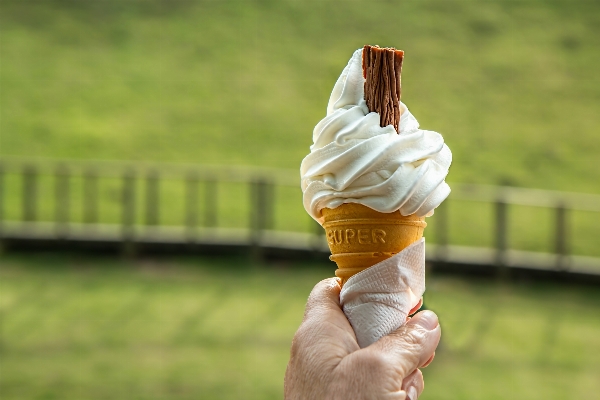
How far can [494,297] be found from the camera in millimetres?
9266

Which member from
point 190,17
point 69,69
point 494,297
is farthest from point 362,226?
point 190,17

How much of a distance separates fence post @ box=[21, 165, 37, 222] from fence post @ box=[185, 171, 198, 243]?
2.13 m

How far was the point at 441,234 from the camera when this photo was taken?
1017 cm

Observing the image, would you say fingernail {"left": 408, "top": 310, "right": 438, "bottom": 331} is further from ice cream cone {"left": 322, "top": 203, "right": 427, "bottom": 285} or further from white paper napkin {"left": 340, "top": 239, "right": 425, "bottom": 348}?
ice cream cone {"left": 322, "top": 203, "right": 427, "bottom": 285}

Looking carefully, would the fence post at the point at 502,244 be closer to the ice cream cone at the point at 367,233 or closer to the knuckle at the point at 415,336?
the ice cream cone at the point at 367,233

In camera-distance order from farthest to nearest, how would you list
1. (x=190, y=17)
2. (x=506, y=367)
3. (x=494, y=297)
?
(x=190, y=17), (x=494, y=297), (x=506, y=367)

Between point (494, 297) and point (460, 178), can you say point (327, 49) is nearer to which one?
point (460, 178)

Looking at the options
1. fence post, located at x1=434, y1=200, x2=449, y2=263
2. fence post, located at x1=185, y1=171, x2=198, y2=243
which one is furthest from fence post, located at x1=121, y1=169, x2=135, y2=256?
fence post, located at x1=434, y1=200, x2=449, y2=263

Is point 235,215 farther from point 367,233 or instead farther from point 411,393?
point 411,393

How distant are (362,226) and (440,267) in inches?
317

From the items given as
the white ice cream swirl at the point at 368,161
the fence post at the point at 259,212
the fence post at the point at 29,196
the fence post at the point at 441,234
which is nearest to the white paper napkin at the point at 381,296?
the white ice cream swirl at the point at 368,161

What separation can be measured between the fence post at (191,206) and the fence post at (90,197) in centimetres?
130

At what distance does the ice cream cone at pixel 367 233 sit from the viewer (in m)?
2.12

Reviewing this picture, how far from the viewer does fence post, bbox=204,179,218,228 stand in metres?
11.1
